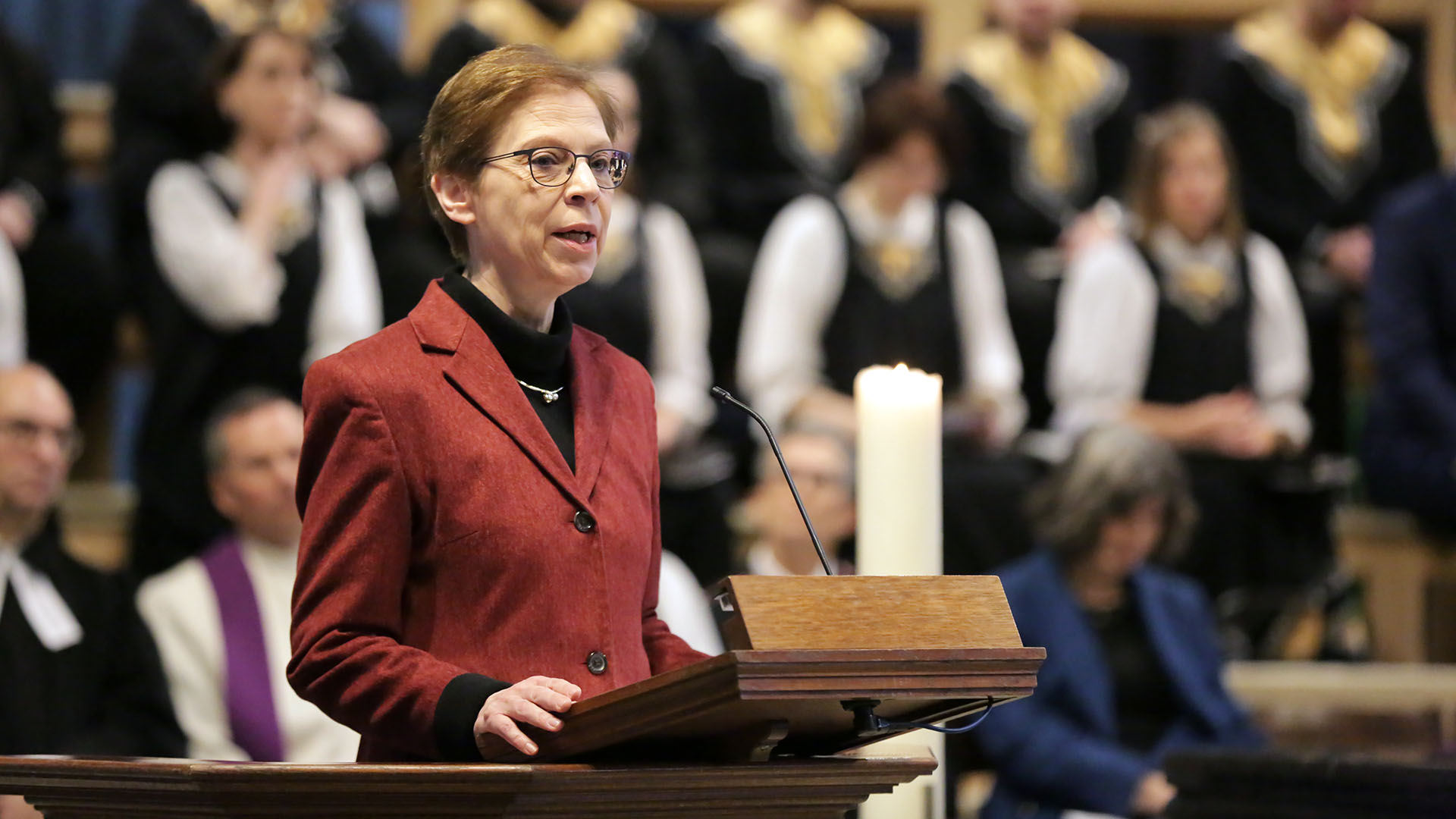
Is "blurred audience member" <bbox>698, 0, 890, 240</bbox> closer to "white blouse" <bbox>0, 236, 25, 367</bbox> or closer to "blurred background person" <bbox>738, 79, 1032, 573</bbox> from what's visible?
"blurred background person" <bbox>738, 79, 1032, 573</bbox>

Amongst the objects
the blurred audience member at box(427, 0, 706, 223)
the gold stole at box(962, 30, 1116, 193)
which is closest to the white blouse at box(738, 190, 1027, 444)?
the blurred audience member at box(427, 0, 706, 223)

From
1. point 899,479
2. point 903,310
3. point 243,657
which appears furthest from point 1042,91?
point 899,479

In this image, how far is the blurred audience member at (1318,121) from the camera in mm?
6156

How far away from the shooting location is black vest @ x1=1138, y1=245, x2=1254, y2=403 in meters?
5.51

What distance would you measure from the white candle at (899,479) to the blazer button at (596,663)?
0.57 m

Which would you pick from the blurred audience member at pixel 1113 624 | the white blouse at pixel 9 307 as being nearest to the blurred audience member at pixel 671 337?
the blurred audience member at pixel 1113 624

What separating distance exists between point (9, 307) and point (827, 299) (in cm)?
208

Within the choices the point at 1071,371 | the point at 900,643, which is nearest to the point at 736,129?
the point at 1071,371

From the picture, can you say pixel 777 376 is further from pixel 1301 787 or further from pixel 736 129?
pixel 1301 787

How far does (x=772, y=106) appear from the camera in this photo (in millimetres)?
5809

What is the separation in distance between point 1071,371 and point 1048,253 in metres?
0.54

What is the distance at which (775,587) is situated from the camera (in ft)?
4.66

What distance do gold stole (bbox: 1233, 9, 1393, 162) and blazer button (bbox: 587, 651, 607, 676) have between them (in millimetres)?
5087

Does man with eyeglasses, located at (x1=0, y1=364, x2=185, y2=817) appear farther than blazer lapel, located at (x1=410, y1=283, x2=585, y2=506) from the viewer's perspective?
Yes
